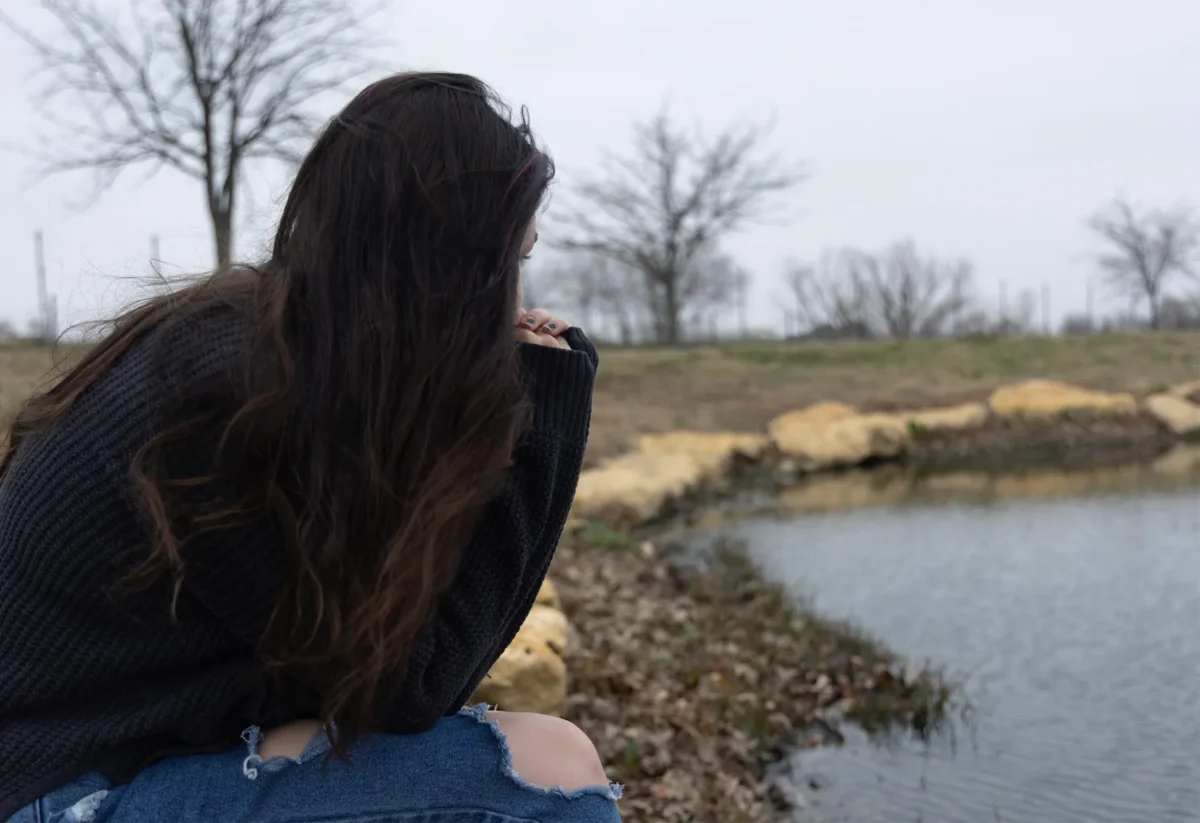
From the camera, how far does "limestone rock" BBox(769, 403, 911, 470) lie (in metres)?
14.8

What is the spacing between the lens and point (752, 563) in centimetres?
812

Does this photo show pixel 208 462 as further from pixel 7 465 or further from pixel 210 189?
pixel 210 189

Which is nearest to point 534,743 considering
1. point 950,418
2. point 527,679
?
point 527,679

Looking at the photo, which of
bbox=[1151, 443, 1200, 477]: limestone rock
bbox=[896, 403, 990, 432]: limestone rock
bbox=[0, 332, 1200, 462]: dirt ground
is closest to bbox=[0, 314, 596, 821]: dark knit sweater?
bbox=[0, 332, 1200, 462]: dirt ground

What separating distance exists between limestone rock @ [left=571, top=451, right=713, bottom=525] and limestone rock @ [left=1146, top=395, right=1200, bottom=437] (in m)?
7.38

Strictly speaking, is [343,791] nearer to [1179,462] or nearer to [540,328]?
[540,328]

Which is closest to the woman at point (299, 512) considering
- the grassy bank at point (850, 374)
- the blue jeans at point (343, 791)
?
the blue jeans at point (343, 791)

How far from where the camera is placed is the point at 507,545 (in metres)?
1.56

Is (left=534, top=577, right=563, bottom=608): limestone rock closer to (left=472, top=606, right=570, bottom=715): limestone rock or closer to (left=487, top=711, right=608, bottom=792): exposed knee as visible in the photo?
(left=472, top=606, right=570, bottom=715): limestone rock

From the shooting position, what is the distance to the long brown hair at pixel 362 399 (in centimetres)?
139

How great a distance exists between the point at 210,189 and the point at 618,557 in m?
7.80

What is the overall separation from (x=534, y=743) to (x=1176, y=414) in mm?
17362

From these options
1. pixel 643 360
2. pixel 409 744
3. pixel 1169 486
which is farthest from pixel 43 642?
pixel 643 360

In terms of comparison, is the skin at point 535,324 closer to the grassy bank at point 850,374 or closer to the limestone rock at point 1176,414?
the grassy bank at point 850,374
